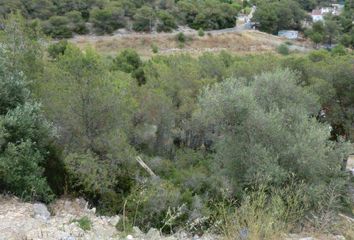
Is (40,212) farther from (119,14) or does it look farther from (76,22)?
(119,14)

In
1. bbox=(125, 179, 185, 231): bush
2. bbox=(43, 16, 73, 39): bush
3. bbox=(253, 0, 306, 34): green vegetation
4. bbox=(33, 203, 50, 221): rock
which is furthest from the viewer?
bbox=(253, 0, 306, 34): green vegetation

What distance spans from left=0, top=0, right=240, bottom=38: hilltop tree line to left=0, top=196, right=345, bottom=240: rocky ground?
40.3 m

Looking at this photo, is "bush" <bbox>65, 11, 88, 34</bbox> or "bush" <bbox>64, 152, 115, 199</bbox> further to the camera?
"bush" <bbox>65, 11, 88, 34</bbox>

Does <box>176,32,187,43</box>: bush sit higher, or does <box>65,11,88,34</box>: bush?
<box>65,11,88,34</box>: bush

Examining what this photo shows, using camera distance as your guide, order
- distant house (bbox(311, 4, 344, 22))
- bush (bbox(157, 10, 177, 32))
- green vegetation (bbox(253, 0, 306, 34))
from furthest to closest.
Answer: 1. distant house (bbox(311, 4, 344, 22))
2. green vegetation (bbox(253, 0, 306, 34))
3. bush (bbox(157, 10, 177, 32))

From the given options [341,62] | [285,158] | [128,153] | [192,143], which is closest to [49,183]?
[128,153]

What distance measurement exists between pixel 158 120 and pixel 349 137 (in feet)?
38.1

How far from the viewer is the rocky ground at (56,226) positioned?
5.79m

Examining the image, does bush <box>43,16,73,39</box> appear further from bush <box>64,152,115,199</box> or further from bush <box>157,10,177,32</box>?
bush <box>64,152,115,199</box>

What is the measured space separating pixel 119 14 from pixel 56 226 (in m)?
54.7

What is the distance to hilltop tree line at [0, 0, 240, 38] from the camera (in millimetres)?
51750

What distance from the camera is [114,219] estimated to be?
26.6 ft

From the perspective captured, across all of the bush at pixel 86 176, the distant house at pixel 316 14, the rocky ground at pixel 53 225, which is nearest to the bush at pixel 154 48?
the bush at pixel 86 176

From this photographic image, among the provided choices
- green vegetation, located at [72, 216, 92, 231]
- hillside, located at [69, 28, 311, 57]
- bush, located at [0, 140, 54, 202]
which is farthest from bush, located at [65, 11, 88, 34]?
green vegetation, located at [72, 216, 92, 231]
